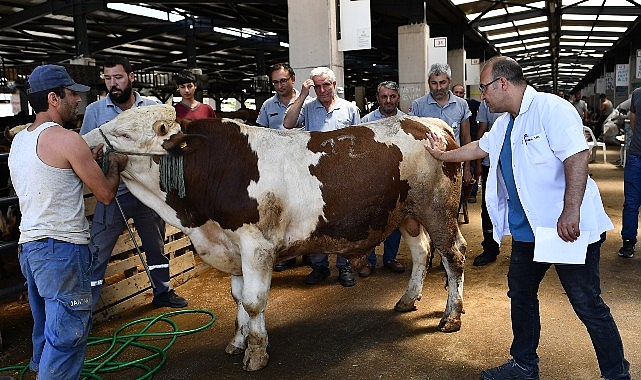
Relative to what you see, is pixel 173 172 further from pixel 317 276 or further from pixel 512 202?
pixel 317 276

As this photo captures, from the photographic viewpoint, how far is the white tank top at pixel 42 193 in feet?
8.74

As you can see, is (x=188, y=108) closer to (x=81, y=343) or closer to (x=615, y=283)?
(x=81, y=343)

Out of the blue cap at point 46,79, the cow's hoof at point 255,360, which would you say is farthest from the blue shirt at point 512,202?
the blue cap at point 46,79

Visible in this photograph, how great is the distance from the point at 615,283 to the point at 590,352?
177cm

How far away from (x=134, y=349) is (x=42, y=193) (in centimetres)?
183

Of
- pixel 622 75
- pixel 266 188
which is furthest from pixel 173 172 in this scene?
pixel 622 75

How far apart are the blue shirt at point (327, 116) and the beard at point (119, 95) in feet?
5.03

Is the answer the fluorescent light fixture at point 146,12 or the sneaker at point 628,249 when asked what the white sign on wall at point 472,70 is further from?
the sneaker at point 628,249

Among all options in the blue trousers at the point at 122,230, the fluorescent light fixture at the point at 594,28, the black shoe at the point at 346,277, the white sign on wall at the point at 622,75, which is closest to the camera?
the blue trousers at the point at 122,230

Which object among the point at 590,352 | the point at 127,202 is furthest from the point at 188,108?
the point at 590,352

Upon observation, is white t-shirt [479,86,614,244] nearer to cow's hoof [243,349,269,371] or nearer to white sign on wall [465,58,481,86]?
cow's hoof [243,349,269,371]

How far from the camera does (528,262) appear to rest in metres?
3.09

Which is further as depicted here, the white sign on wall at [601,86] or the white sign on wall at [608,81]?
the white sign on wall at [601,86]

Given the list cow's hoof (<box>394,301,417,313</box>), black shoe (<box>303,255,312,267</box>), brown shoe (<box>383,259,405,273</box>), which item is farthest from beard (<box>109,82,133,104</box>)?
brown shoe (<box>383,259,405,273</box>)
